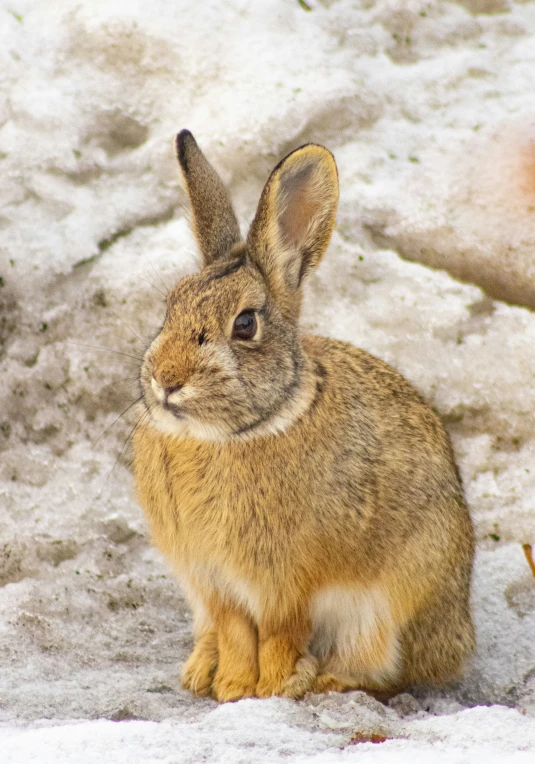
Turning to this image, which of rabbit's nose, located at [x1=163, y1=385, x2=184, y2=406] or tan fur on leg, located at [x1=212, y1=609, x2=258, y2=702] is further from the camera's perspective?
tan fur on leg, located at [x1=212, y1=609, x2=258, y2=702]

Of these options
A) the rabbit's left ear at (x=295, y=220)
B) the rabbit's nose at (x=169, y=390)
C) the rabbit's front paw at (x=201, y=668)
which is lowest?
the rabbit's front paw at (x=201, y=668)

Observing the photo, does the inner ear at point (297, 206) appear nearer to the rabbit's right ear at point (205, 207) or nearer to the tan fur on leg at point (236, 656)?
the rabbit's right ear at point (205, 207)

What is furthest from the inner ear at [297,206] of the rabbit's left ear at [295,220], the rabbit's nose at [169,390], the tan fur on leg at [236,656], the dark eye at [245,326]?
the tan fur on leg at [236,656]

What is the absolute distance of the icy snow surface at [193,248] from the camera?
5.00 meters

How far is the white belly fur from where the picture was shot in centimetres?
414

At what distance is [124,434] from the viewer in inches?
226

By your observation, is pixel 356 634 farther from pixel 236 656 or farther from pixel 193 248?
pixel 193 248

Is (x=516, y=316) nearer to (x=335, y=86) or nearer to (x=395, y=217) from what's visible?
(x=395, y=217)

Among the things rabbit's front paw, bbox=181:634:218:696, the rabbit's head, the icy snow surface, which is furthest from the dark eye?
rabbit's front paw, bbox=181:634:218:696

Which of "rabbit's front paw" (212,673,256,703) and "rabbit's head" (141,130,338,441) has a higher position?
"rabbit's head" (141,130,338,441)

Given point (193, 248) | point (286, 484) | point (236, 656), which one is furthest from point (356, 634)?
point (193, 248)

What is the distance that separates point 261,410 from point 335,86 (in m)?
3.07

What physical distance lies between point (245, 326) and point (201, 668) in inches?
59.4

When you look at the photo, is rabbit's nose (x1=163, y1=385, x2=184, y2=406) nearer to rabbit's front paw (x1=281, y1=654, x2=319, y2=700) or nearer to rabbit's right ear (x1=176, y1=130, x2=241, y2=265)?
rabbit's right ear (x1=176, y1=130, x2=241, y2=265)
